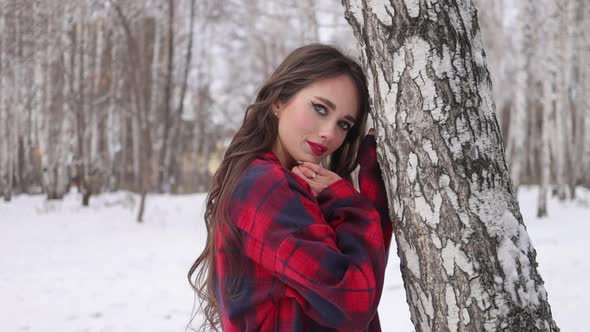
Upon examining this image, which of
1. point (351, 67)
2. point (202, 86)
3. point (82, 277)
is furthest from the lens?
point (202, 86)

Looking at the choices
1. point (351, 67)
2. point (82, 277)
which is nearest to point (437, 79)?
point (351, 67)

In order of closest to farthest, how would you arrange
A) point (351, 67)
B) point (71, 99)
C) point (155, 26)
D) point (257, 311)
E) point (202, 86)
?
point (257, 311), point (351, 67), point (71, 99), point (155, 26), point (202, 86)

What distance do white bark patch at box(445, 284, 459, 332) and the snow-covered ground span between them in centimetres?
241

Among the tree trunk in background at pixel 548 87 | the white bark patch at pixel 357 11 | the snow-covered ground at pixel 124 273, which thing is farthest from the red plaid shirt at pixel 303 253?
the tree trunk in background at pixel 548 87

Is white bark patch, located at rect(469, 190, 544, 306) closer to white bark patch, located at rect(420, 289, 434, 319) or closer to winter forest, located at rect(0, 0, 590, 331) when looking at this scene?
white bark patch, located at rect(420, 289, 434, 319)

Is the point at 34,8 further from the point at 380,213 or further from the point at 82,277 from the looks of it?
the point at 380,213

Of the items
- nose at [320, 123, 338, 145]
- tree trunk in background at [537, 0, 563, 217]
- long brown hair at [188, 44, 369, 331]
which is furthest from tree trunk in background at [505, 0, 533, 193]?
nose at [320, 123, 338, 145]

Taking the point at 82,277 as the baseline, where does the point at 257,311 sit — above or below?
above

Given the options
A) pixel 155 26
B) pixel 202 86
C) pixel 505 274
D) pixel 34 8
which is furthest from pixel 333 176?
pixel 202 86

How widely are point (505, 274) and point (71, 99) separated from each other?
1364 cm

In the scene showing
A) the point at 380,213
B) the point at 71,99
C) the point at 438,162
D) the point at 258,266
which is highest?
the point at 438,162

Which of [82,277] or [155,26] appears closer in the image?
[82,277]

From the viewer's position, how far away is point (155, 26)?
53.7ft

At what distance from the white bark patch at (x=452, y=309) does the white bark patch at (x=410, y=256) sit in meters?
0.09
